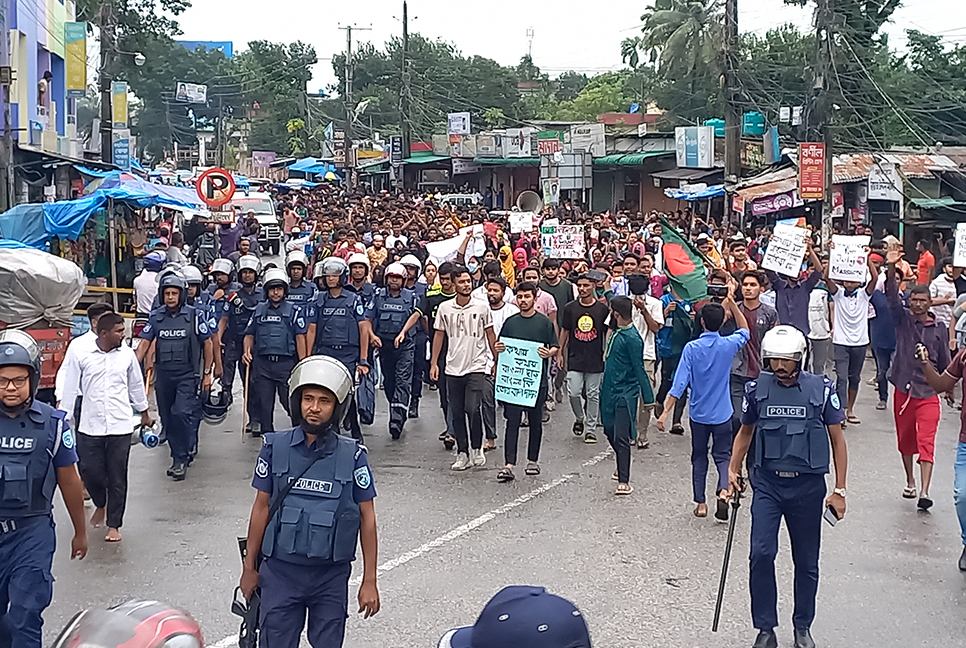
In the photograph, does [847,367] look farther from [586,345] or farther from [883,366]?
[586,345]

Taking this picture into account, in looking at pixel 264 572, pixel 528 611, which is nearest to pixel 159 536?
pixel 264 572

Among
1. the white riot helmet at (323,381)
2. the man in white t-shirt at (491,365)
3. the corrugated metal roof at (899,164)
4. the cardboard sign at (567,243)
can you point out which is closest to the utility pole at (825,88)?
the corrugated metal roof at (899,164)

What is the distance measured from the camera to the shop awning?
43.7m

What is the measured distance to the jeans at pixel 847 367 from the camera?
43.5 ft

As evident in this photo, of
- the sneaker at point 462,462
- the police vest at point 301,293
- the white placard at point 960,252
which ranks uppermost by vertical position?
the white placard at point 960,252

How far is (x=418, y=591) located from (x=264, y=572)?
2.24 metres

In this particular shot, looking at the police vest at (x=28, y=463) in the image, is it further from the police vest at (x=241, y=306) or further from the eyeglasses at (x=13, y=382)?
the police vest at (x=241, y=306)

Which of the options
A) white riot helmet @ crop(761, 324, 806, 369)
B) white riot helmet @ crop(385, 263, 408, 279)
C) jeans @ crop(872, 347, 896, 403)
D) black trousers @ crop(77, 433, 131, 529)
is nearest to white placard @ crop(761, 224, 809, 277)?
jeans @ crop(872, 347, 896, 403)

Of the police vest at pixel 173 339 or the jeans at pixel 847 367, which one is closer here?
the police vest at pixel 173 339

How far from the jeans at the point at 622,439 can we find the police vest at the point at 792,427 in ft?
10.5

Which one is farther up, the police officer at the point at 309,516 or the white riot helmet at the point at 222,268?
the white riot helmet at the point at 222,268

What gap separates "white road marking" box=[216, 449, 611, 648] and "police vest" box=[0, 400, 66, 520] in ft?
4.30

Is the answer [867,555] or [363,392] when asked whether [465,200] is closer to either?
[363,392]

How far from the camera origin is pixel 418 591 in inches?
293
